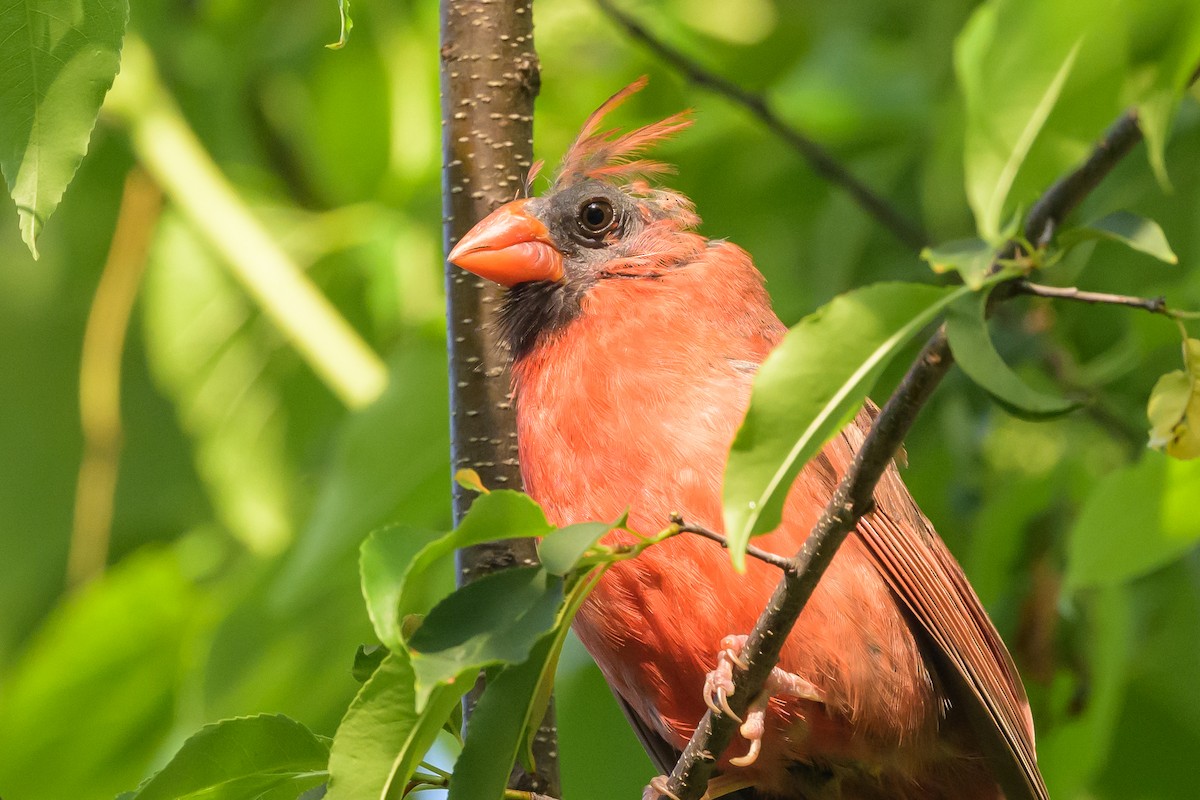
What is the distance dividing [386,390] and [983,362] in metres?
2.36

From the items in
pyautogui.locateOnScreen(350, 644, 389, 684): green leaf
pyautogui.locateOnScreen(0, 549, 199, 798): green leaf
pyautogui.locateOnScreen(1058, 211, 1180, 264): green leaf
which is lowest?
pyautogui.locateOnScreen(0, 549, 199, 798): green leaf

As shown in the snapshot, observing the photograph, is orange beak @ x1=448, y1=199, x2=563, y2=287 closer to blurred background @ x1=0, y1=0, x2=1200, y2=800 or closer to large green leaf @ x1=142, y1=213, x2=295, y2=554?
blurred background @ x1=0, y1=0, x2=1200, y2=800

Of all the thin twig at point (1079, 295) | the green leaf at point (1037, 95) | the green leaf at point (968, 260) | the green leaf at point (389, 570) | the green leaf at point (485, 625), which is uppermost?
the green leaf at point (1037, 95)

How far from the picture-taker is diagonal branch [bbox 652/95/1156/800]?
1.59m

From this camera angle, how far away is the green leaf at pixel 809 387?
5.53 feet

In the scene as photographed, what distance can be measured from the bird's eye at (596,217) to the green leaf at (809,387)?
186 centimetres

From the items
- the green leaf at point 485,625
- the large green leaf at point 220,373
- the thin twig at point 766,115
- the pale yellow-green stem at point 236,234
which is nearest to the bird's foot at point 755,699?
the green leaf at point 485,625

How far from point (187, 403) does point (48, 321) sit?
52.9 inches

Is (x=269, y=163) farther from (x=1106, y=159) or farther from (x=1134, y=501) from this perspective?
(x=1106, y=159)

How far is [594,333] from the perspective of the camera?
3213 millimetres

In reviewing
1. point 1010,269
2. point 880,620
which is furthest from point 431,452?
point 1010,269

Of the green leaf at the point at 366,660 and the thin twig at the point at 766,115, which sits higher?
the thin twig at the point at 766,115

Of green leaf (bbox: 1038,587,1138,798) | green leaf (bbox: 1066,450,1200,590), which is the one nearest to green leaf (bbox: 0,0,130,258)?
green leaf (bbox: 1066,450,1200,590)

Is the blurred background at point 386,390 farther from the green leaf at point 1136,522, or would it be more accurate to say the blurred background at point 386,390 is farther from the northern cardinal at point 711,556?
the northern cardinal at point 711,556
